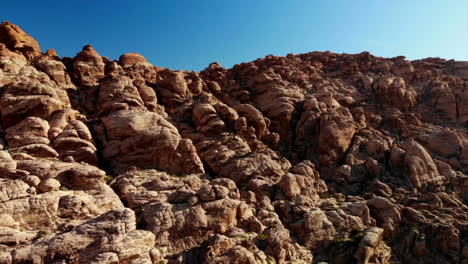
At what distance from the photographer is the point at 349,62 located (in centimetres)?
7350

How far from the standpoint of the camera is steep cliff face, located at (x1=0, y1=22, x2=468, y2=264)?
85.1 ft

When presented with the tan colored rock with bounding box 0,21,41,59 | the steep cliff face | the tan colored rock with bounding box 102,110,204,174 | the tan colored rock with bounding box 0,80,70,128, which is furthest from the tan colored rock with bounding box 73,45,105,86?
the tan colored rock with bounding box 102,110,204,174

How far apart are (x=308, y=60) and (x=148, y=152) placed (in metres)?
51.1

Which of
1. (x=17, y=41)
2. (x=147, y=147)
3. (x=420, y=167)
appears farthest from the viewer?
(x=17, y=41)

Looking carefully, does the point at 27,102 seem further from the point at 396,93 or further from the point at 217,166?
the point at 396,93

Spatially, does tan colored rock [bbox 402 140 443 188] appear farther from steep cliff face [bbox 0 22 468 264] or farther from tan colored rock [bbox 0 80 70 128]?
tan colored rock [bbox 0 80 70 128]

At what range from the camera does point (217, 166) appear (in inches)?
1578

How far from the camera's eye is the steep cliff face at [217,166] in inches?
1022

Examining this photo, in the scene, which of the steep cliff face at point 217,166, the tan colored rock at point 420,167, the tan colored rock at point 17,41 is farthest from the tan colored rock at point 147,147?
the tan colored rock at point 420,167

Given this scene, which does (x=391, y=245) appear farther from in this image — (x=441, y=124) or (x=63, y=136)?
(x=63, y=136)

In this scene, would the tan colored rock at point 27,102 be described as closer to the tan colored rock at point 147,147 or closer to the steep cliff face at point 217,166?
→ the steep cliff face at point 217,166

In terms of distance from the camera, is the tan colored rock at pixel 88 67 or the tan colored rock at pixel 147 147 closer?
the tan colored rock at pixel 147 147

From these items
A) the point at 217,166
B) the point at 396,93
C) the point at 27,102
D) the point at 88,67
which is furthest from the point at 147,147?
the point at 396,93

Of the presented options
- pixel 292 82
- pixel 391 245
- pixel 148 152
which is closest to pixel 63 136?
pixel 148 152
